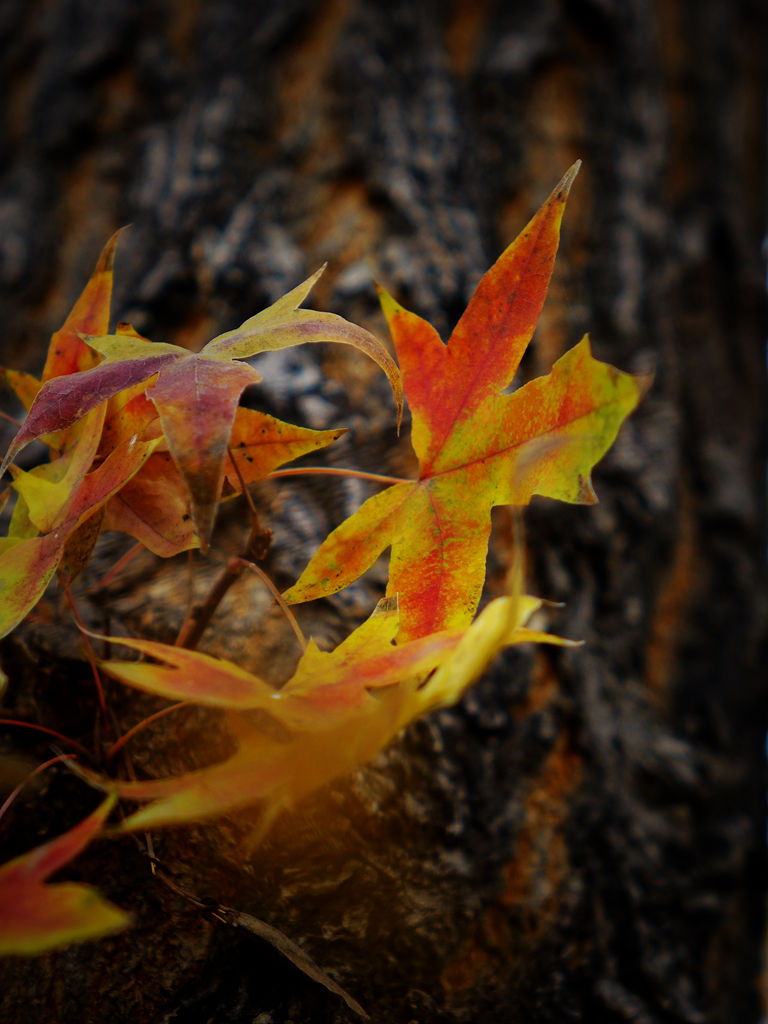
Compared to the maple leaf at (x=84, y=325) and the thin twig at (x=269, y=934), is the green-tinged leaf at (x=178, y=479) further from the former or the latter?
the thin twig at (x=269, y=934)

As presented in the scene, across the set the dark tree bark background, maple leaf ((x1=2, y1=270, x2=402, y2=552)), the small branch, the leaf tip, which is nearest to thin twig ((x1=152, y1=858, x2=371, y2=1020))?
the dark tree bark background

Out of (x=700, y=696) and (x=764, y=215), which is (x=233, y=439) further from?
(x=764, y=215)

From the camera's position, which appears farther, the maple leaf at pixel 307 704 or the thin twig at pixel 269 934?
the thin twig at pixel 269 934

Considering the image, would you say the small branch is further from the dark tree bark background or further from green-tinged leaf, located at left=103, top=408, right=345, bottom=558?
the dark tree bark background

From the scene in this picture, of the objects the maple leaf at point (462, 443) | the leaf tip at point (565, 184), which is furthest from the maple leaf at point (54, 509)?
the leaf tip at point (565, 184)

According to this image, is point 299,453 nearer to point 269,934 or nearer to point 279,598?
point 279,598

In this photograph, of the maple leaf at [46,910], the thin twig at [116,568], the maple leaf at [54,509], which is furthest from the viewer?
the thin twig at [116,568]
